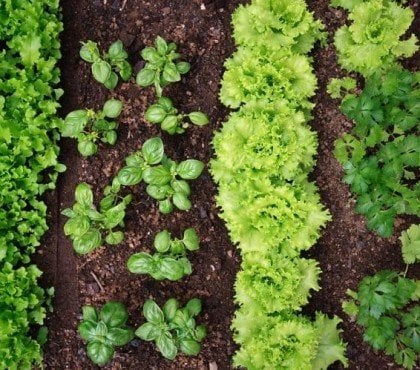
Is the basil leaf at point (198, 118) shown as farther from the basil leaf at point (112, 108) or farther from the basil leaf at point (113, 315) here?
the basil leaf at point (113, 315)

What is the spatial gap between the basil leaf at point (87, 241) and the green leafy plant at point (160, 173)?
41 cm

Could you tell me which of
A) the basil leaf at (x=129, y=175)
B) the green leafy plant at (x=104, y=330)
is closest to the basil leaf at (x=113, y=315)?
the green leafy plant at (x=104, y=330)

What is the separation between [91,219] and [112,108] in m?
0.79

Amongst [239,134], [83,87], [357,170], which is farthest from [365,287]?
[83,87]

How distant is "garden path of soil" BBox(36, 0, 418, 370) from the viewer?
13.5 ft

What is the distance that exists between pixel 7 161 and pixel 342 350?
266 cm

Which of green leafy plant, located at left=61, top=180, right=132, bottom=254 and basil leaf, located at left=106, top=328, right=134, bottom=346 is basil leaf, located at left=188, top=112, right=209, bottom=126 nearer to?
green leafy plant, located at left=61, top=180, right=132, bottom=254

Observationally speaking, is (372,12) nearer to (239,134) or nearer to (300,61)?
(300,61)

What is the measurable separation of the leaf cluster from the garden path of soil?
0.43 metres

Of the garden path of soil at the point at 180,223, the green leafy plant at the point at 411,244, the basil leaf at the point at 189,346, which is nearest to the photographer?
the basil leaf at the point at 189,346

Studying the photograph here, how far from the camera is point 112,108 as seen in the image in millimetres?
3881

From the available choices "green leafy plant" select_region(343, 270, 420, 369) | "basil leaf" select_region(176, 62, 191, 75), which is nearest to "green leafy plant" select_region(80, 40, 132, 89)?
"basil leaf" select_region(176, 62, 191, 75)

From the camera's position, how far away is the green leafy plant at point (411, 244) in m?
3.87

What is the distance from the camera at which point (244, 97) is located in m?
3.77
